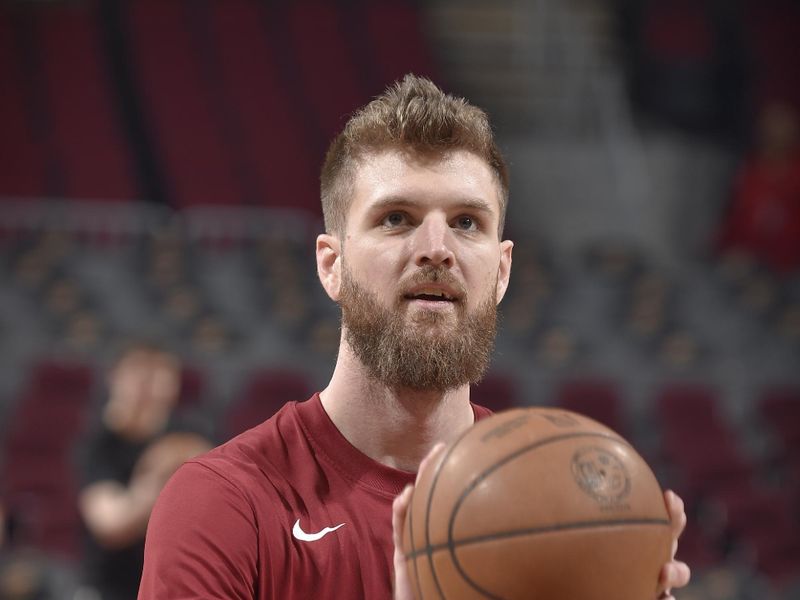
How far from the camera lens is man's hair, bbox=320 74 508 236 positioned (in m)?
2.32

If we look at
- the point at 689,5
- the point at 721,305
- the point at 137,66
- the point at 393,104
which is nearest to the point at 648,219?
the point at 721,305

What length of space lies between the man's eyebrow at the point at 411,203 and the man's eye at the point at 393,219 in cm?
2

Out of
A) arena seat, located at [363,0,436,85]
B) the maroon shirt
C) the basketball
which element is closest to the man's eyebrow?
the maroon shirt

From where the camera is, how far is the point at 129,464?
15.1 feet

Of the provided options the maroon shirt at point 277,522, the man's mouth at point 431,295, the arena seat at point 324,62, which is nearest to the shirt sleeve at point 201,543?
the maroon shirt at point 277,522

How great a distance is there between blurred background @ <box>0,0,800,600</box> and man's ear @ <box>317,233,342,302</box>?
11.4 feet

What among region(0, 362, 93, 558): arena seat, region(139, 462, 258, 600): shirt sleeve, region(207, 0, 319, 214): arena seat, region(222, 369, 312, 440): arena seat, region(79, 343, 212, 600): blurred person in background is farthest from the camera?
region(207, 0, 319, 214): arena seat

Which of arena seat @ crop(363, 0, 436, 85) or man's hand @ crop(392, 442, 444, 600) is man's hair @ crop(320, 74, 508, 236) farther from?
arena seat @ crop(363, 0, 436, 85)

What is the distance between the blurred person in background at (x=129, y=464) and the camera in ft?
14.4

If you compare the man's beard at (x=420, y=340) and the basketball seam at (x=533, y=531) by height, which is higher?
the man's beard at (x=420, y=340)

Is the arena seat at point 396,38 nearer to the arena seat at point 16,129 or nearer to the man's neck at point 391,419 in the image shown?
the arena seat at point 16,129

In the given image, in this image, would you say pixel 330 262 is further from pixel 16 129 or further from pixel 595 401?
pixel 16 129

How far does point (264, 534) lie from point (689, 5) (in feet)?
35.7

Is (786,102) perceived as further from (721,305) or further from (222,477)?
(222,477)
